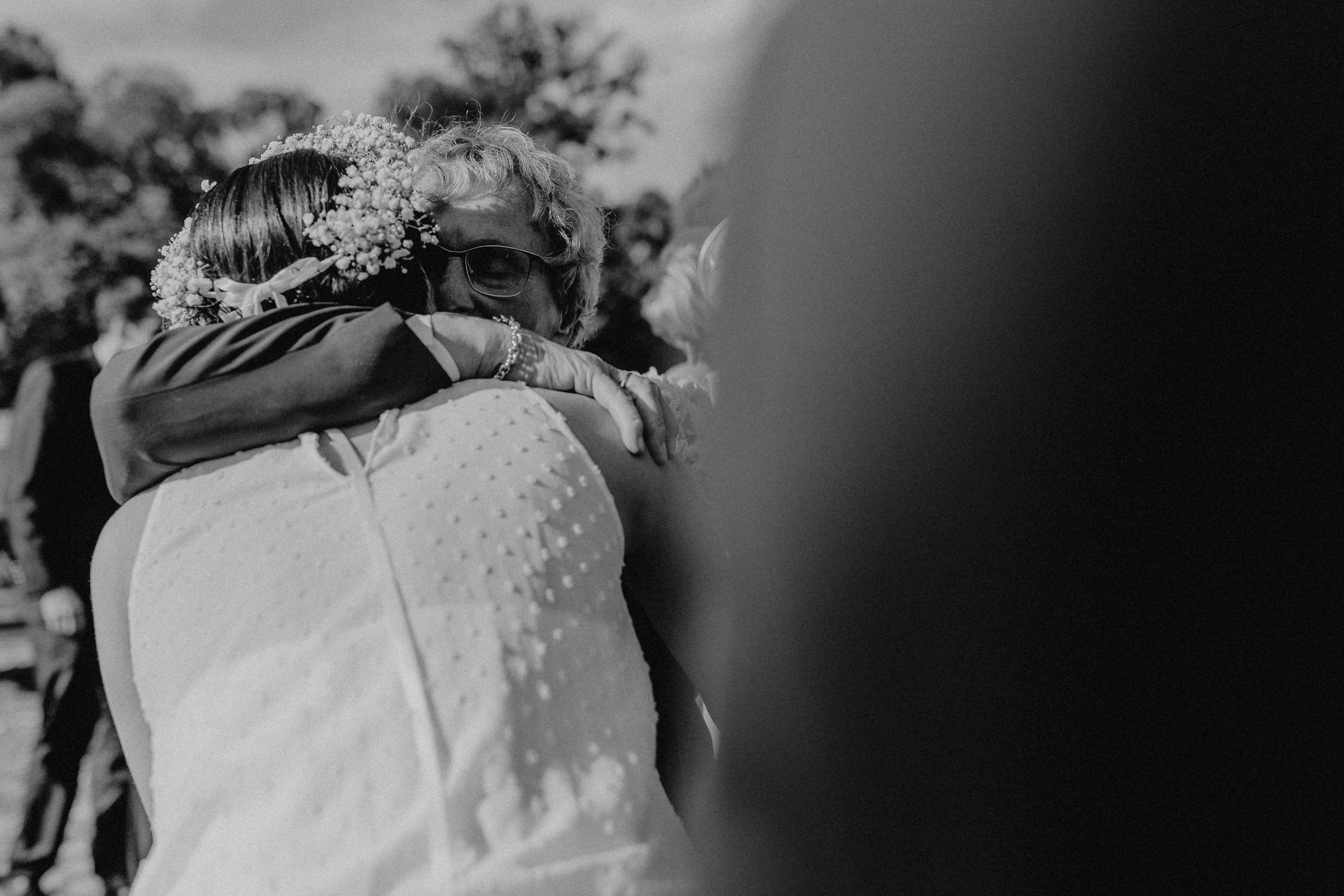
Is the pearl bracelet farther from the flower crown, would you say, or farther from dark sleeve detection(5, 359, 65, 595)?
dark sleeve detection(5, 359, 65, 595)

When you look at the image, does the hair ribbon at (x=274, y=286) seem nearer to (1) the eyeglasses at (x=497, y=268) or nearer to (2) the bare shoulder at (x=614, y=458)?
(1) the eyeglasses at (x=497, y=268)

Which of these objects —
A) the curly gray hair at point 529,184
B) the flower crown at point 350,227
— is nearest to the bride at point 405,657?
the flower crown at point 350,227

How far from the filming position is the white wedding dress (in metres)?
1.26

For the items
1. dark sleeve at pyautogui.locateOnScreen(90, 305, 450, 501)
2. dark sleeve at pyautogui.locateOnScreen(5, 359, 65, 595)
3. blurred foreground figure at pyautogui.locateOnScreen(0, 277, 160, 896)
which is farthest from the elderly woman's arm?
dark sleeve at pyautogui.locateOnScreen(5, 359, 65, 595)

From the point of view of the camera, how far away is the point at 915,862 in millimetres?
697

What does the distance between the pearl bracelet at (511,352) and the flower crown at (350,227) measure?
0.80 ft

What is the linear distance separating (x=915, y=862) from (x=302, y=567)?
848 mm

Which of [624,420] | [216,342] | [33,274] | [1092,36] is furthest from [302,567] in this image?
[33,274]

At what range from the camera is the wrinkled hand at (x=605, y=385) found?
158cm

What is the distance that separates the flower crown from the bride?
0.33m

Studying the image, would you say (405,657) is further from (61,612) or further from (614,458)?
(61,612)

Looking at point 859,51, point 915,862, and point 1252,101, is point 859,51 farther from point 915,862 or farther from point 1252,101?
point 915,862

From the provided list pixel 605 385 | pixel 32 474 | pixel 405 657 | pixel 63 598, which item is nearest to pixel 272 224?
pixel 605 385

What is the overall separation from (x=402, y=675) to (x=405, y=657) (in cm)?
2
